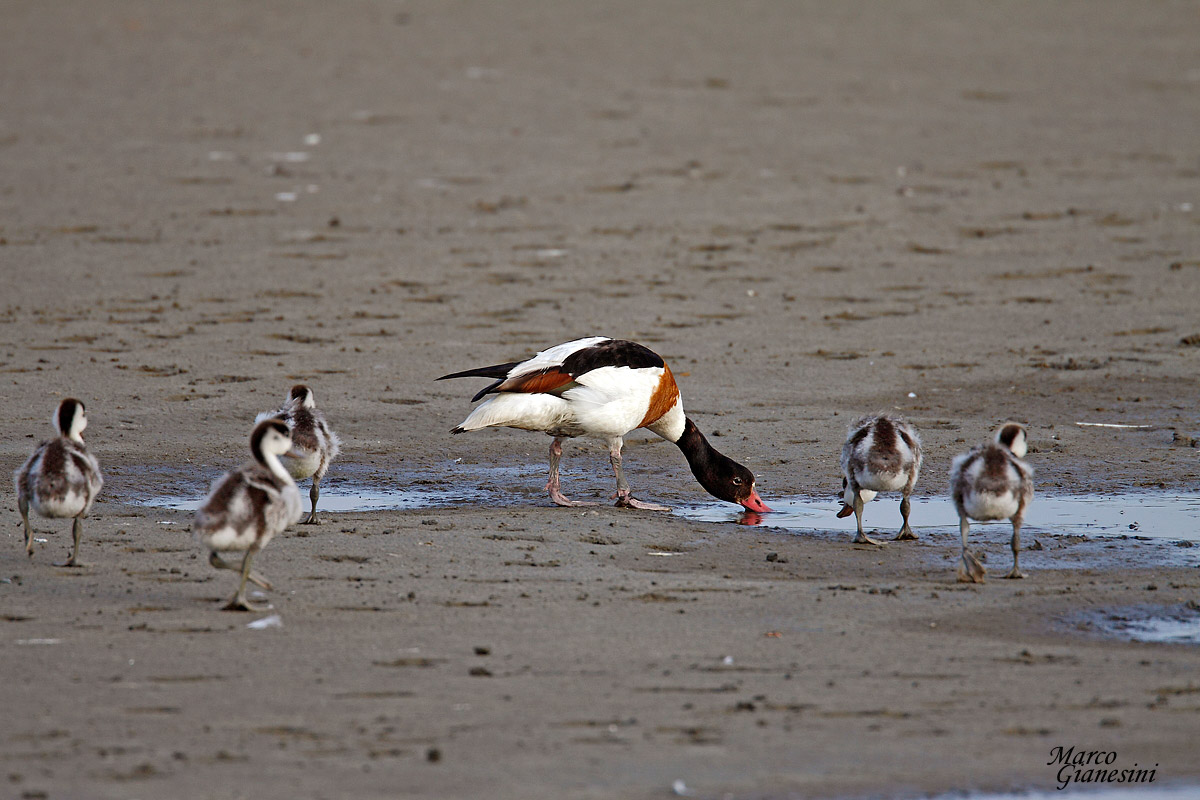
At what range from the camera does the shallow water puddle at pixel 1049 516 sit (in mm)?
9070

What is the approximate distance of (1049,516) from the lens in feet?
30.8

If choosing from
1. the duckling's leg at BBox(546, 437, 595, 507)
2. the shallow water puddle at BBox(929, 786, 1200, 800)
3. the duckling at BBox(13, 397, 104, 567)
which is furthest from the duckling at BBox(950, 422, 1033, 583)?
the duckling at BBox(13, 397, 104, 567)

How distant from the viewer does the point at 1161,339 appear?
45.5ft

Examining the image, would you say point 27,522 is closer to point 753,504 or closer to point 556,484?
point 556,484

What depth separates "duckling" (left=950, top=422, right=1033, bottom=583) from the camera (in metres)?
7.90

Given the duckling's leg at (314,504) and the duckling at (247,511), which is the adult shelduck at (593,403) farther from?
the duckling at (247,511)

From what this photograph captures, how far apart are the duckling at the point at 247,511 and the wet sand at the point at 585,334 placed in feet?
0.79

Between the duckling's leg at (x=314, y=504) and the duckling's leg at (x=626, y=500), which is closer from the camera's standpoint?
the duckling's leg at (x=314, y=504)

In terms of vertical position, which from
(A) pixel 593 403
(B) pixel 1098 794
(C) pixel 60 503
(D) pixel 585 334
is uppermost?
(D) pixel 585 334

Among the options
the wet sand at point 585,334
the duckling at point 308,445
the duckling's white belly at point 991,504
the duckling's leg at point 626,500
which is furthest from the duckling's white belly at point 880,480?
the duckling at point 308,445

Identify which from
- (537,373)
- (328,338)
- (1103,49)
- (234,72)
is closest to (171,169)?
(234,72)

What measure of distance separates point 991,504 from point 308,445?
3.89 m

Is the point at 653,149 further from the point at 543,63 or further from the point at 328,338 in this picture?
the point at 328,338

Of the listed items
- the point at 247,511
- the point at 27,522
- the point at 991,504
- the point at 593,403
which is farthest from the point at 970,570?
the point at 27,522
